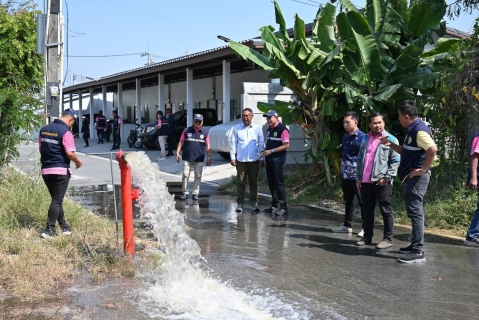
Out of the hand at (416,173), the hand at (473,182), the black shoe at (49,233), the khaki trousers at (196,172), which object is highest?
the hand at (416,173)

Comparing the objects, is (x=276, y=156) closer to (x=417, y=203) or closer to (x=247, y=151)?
(x=247, y=151)

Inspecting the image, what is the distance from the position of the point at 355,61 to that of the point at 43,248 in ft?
22.5

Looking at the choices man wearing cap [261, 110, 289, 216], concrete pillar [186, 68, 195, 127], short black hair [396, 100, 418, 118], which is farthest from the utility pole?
concrete pillar [186, 68, 195, 127]

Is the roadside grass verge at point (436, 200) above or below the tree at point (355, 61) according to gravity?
below

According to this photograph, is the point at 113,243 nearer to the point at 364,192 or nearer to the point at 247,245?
the point at 247,245

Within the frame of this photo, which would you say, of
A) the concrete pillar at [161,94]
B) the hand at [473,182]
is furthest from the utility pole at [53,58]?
the concrete pillar at [161,94]

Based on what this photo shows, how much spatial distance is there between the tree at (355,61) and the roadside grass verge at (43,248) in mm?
5125

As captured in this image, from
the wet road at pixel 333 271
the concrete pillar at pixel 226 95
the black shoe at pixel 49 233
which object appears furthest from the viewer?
the concrete pillar at pixel 226 95

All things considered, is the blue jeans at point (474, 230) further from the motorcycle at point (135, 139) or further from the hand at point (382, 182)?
the motorcycle at point (135, 139)

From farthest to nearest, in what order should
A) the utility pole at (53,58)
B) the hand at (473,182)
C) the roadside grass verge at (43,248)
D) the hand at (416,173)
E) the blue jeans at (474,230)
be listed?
the utility pole at (53,58) < the blue jeans at (474,230) < the hand at (473,182) < the hand at (416,173) < the roadside grass verge at (43,248)

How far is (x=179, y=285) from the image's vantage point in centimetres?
585

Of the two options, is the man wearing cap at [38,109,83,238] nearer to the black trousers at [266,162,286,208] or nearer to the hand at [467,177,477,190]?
the black trousers at [266,162,286,208]

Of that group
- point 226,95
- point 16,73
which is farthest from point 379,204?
point 226,95

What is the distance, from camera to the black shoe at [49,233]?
7199mm
